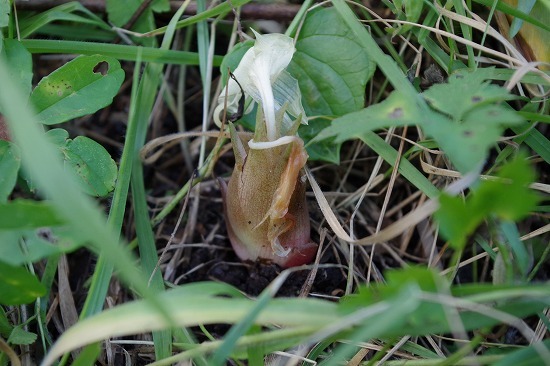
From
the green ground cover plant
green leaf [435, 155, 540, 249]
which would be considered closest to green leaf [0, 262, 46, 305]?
the green ground cover plant

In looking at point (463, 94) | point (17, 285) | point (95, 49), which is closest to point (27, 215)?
point (17, 285)

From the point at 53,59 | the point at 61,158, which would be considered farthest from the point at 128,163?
the point at 53,59

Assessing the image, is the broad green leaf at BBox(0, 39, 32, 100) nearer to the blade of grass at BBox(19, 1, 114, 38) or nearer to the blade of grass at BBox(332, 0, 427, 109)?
the blade of grass at BBox(19, 1, 114, 38)

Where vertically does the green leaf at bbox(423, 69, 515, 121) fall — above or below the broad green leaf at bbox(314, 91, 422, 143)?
above

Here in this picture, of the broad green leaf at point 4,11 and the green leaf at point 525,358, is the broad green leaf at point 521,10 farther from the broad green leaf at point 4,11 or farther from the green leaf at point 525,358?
the broad green leaf at point 4,11

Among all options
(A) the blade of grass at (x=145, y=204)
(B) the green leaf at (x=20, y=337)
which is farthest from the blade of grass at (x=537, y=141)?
(B) the green leaf at (x=20, y=337)

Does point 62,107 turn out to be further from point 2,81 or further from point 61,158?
point 2,81

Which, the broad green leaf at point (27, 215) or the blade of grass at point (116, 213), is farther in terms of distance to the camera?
the blade of grass at point (116, 213)
